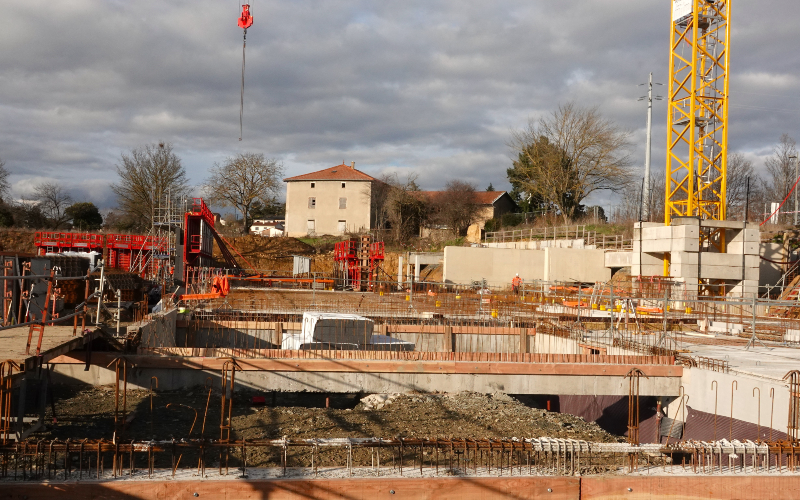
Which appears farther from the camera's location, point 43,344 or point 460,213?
point 460,213

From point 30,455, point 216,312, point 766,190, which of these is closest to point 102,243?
point 216,312

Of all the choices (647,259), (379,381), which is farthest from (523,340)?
(647,259)

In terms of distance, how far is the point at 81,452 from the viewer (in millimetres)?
6605

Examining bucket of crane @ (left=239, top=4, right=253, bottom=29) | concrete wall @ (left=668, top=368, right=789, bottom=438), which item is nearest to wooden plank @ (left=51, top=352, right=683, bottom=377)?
concrete wall @ (left=668, top=368, right=789, bottom=438)

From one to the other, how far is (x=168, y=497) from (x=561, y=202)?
140ft

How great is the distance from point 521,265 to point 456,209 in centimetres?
1546

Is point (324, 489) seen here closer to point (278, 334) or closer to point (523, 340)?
point (278, 334)

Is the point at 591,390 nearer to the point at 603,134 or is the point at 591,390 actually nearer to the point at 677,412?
the point at 677,412

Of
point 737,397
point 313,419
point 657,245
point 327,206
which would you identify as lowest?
point 313,419

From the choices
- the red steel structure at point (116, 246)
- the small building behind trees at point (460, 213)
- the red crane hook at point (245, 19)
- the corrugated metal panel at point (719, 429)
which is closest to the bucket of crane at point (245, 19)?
the red crane hook at point (245, 19)

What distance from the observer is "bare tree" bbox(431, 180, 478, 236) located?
4966 centimetres

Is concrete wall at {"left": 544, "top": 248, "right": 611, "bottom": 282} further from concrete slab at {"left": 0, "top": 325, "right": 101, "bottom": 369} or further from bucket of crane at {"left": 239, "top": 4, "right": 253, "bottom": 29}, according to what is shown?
concrete slab at {"left": 0, "top": 325, "right": 101, "bottom": 369}

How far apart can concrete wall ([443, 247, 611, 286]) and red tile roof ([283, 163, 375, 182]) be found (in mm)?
22360

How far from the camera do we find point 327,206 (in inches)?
2176
